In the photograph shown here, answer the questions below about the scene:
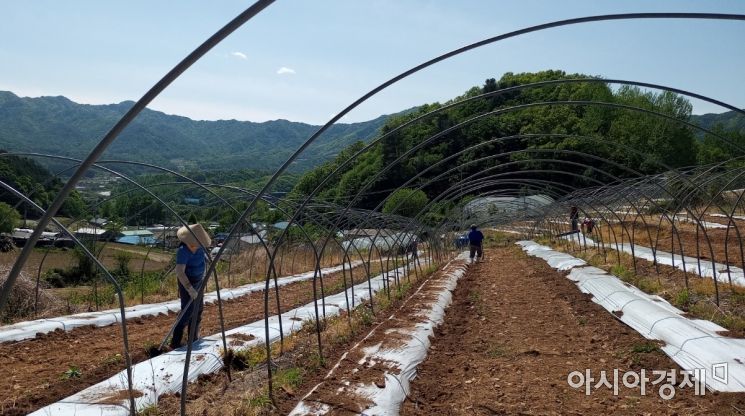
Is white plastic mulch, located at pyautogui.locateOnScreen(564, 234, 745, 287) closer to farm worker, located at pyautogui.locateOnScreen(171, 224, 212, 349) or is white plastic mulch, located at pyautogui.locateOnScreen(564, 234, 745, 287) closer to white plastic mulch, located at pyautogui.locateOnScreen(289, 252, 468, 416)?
white plastic mulch, located at pyautogui.locateOnScreen(289, 252, 468, 416)

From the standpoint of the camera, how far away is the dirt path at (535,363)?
5227 mm

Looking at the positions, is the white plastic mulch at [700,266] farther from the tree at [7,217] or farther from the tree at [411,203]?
the tree at [411,203]

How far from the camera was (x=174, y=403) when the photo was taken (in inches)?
215

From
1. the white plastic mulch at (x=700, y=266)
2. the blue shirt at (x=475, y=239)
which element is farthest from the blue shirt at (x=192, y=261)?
the blue shirt at (x=475, y=239)

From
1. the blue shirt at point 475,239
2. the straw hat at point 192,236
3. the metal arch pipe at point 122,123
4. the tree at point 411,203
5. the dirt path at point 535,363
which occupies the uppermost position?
the metal arch pipe at point 122,123

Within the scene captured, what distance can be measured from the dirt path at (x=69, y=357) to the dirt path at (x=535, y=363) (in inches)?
139

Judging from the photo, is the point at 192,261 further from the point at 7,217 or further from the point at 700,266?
the point at 700,266

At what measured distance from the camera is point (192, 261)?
24.9 feet

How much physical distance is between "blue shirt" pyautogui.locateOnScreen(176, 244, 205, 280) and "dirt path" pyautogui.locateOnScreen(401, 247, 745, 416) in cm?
337

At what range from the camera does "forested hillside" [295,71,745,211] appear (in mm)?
36562

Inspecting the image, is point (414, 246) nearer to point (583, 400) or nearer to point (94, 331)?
point (94, 331)

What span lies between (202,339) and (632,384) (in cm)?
537

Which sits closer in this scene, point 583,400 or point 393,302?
point 583,400

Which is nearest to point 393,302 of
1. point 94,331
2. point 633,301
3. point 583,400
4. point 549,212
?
point 633,301
